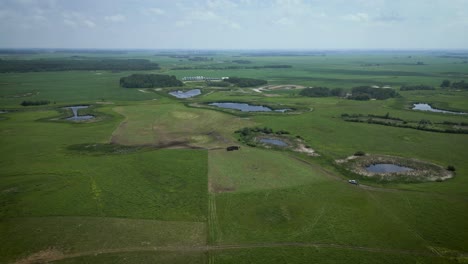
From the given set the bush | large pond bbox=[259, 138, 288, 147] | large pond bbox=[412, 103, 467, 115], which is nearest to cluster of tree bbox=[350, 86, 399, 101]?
the bush

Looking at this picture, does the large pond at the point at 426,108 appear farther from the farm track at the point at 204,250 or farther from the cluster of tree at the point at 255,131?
the farm track at the point at 204,250

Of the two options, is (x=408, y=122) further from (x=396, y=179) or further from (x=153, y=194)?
(x=153, y=194)

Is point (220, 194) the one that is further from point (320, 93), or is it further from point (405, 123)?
point (320, 93)

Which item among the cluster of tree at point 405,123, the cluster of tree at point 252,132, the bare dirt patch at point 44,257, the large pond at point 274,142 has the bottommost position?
the bare dirt patch at point 44,257

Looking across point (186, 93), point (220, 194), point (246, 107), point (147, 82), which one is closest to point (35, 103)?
point (147, 82)

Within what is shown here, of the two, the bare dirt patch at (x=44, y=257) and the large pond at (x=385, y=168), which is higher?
the large pond at (x=385, y=168)

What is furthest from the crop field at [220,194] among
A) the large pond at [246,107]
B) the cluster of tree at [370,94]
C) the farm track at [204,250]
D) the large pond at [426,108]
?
the cluster of tree at [370,94]

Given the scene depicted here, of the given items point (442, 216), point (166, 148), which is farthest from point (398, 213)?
point (166, 148)
